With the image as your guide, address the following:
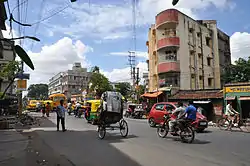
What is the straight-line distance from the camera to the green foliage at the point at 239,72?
30.2m

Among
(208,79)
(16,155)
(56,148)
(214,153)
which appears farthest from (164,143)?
(208,79)

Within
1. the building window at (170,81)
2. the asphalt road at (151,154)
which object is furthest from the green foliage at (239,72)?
the asphalt road at (151,154)

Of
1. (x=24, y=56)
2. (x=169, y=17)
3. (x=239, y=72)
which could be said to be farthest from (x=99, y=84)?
(x=24, y=56)

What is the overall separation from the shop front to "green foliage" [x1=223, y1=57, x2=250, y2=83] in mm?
13537

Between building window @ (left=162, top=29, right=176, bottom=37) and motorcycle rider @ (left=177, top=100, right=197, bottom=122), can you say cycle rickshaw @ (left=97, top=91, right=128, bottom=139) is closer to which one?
motorcycle rider @ (left=177, top=100, right=197, bottom=122)

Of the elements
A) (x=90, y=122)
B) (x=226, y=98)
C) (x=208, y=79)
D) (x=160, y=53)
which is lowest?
(x=90, y=122)

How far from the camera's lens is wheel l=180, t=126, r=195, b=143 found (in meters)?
9.20

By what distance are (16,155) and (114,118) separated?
498 centimetres

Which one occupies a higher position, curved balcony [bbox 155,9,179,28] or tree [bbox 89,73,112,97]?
curved balcony [bbox 155,9,179,28]

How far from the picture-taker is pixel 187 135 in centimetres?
935

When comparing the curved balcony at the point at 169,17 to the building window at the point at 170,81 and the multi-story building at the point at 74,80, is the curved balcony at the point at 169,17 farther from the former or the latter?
the multi-story building at the point at 74,80

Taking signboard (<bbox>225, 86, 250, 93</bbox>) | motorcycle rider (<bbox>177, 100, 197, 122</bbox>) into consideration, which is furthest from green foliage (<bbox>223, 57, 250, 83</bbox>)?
motorcycle rider (<bbox>177, 100, 197, 122</bbox>)

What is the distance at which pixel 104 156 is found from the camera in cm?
693

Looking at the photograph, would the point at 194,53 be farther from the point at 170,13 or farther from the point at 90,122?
the point at 90,122
